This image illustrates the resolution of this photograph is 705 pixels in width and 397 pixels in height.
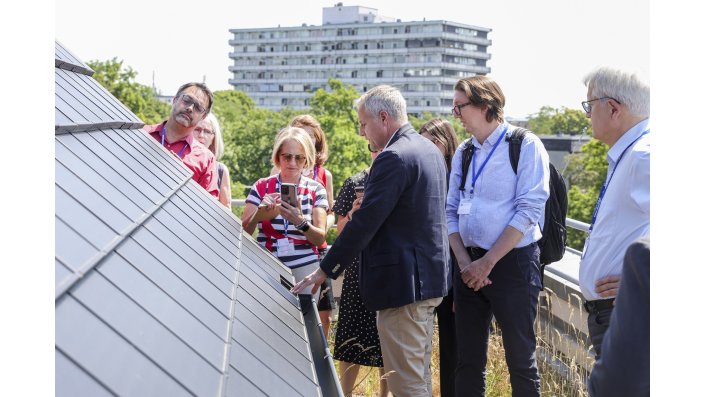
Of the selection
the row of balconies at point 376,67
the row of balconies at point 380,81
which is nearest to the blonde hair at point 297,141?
the row of balconies at point 380,81

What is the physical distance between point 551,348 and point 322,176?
229cm

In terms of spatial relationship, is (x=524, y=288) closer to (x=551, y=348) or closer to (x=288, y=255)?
(x=288, y=255)

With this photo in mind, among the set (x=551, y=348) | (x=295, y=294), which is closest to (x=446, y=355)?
(x=551, y=348)

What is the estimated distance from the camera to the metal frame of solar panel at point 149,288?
1.60 metres

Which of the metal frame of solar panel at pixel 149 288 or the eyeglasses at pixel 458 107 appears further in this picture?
the eyeglasses at pixel 458 107

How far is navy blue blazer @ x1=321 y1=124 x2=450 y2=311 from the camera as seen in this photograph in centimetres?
427

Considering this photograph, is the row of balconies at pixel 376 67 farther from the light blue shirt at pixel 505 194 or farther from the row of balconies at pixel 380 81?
the light blue shirt at pixel 505 194

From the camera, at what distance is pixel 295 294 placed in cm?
414

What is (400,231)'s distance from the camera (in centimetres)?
439

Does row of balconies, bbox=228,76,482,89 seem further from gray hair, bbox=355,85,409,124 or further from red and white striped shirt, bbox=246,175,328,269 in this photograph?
gray hair, bbox=355,85,409,124

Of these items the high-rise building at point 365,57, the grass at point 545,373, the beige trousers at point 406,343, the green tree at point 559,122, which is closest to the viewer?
the beige trousers at point 406,343

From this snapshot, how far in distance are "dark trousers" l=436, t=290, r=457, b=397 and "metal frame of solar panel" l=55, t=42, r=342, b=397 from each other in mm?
1788

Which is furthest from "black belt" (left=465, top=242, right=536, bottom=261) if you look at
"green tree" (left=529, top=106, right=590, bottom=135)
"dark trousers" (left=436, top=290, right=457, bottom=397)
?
"green tree" (left=529, top=106, right=590, bottom=135)

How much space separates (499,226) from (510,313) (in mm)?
500
